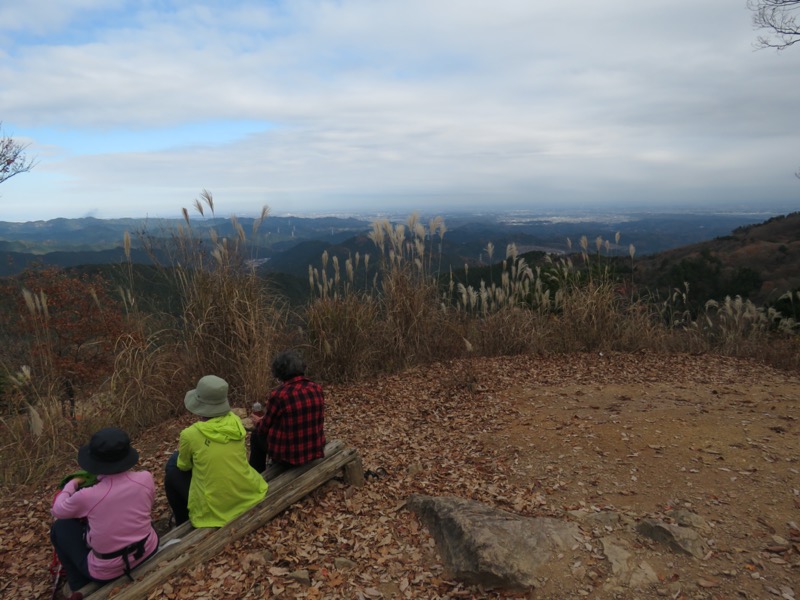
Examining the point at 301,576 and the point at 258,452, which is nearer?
the point at 301,576

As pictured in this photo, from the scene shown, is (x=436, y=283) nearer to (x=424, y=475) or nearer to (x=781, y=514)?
(x=424, y=475)

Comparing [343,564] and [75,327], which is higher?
[75,327]

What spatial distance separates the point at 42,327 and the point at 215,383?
3972mm

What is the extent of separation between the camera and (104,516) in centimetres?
261

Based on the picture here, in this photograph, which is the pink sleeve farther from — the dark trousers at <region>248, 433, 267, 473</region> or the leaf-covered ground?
the dark trousers at <region>248, 433, 267, 473</region>

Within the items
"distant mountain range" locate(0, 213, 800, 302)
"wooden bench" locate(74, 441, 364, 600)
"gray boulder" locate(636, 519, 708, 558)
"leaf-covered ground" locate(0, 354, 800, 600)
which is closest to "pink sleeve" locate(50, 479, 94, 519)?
"wooden bench" locate(74, 441, 364, 600)

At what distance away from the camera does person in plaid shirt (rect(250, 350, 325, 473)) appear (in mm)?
3242

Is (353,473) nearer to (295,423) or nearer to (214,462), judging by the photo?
(295,423)

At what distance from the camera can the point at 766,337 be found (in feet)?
25.2

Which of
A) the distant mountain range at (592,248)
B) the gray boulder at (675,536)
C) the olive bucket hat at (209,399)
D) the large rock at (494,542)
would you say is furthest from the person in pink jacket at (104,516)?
the distant mountain range at (592,248)

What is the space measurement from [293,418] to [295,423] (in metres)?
0.04

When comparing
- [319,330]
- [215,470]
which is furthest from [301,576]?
[319,330]

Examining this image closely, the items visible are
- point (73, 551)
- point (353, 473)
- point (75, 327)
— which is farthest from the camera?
point (75, 327)

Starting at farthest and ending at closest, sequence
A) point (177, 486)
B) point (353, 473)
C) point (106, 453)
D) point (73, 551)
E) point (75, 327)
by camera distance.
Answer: point (75, 327) < point (353, 473) < point (177, 486) < point (73, 551) < point (106, 453)
